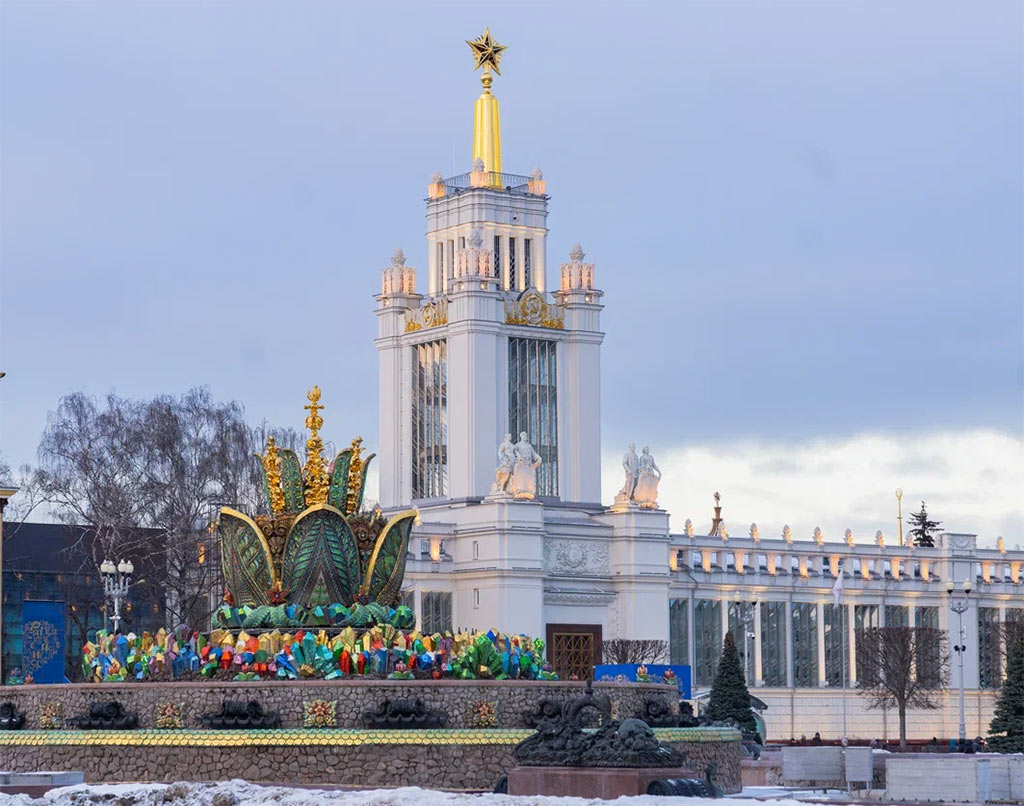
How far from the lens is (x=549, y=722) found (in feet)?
129

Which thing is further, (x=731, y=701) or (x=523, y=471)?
(x=523, y=471)

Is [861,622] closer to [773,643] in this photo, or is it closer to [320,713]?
[773,643]

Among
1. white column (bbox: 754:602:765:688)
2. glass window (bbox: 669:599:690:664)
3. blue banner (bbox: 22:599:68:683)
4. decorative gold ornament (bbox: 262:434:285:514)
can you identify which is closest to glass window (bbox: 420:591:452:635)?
glass window (bbox: 669:599:690:664)

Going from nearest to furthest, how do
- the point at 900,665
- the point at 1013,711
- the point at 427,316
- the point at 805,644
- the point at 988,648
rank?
the point at 1013,711, the point at 900,665, the point at 427,316, the point at 805,644, the point at 988,648

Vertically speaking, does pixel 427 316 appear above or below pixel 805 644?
above

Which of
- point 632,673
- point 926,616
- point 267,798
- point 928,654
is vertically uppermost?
point 926,616

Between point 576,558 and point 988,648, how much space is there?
2607cm

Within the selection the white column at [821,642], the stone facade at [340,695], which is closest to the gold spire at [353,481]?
the stone facade at [340,695]

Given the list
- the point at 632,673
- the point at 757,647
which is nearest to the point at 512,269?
the point at 757,647

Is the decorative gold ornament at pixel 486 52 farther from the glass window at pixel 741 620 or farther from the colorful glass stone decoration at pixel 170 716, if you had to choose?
the colorful glass stone decoration at pixel 170 716

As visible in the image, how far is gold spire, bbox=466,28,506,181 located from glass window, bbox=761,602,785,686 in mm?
25209

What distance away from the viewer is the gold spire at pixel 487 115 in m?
114

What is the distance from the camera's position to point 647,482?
360 ft

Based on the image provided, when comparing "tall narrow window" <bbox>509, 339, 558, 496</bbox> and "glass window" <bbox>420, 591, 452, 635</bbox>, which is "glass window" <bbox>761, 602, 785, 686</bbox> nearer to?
"tall narrow window" <bbox>509, 339, 558, 496</bbox>
